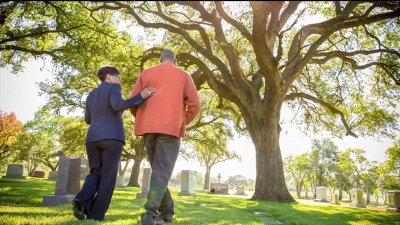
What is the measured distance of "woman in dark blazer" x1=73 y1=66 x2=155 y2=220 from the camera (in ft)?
12.9

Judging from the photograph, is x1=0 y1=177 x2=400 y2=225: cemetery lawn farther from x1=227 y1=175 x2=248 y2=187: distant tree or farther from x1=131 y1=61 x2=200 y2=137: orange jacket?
x1=227 y1=175 x2=248 y2=187: distant tree

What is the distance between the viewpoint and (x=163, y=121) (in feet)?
12.6

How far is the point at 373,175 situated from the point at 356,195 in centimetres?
3220

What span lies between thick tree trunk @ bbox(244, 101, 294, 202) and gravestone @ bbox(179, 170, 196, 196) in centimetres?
505

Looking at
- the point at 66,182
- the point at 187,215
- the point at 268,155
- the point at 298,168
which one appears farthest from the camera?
the point at 298,168

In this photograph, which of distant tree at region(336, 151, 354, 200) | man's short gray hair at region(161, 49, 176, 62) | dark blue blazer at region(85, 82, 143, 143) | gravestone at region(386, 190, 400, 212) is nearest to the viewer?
dark blue blazer at region(85, 82, 143, 143)

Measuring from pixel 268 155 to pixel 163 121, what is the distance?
363 inches

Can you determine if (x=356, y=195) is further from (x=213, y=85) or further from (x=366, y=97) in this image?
(x=213, y=85)

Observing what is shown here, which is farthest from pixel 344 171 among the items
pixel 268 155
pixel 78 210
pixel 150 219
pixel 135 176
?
pixel 78 210

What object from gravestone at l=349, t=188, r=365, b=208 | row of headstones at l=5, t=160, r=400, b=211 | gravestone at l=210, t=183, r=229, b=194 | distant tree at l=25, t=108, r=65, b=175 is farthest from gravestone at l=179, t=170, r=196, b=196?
distant tree at l=25, t=108, r=65, b=175

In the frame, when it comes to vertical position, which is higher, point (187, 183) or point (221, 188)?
point (187, 183)

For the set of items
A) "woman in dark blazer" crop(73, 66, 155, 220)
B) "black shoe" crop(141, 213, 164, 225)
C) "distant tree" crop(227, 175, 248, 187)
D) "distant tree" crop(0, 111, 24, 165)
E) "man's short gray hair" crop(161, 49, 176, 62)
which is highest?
"distant tree" crop(0, 111, 24, 165)

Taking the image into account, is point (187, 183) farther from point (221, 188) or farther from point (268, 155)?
point (221, 188)

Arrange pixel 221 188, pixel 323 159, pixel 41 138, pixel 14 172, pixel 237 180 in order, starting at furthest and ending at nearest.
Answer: pixel 237 180
pixel 323 159
pixel 41 138
pixel 221 188
pixel 14 172
